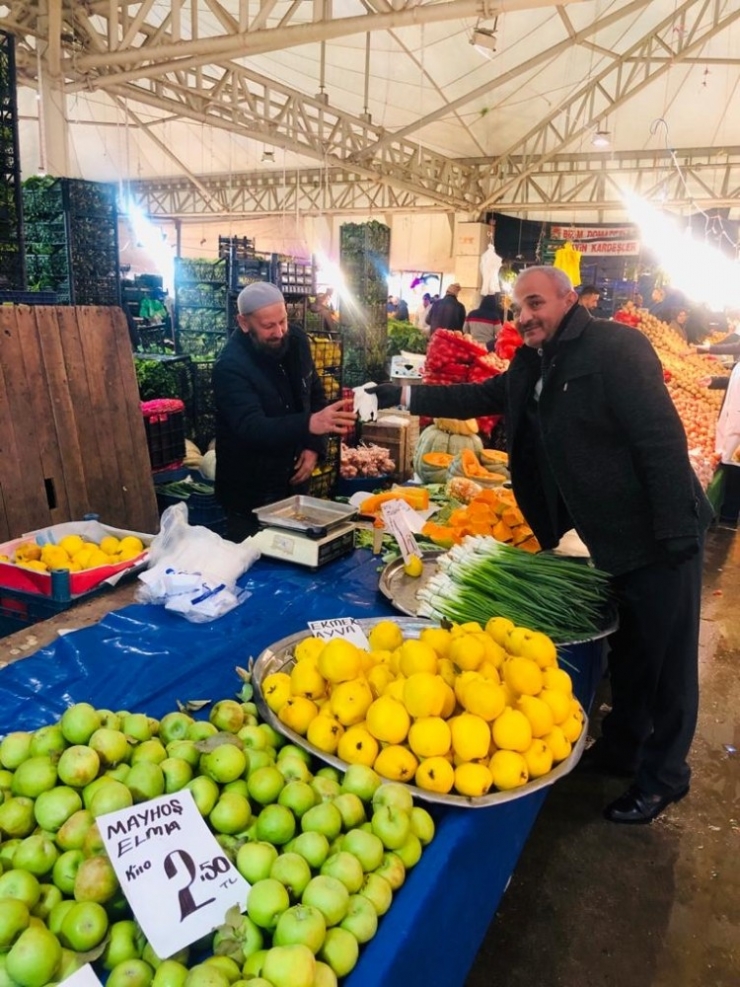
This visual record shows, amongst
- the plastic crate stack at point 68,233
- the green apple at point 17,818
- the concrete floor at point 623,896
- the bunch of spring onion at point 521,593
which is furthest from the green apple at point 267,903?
the plastic crate stack at point 68,233

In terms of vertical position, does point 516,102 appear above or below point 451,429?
above

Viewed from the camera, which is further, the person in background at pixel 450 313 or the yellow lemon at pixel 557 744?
the person in background at pixel 450 313

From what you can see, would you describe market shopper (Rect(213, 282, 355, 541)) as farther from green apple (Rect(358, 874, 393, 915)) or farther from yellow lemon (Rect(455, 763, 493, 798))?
green apple (Rect(358, 874, 393, 915))

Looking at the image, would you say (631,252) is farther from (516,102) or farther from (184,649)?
(184,649)

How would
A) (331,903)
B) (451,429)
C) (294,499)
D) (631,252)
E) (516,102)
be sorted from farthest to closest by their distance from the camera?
(631,252) → (516,102) → (451,429) → (294,499) → (331,903)

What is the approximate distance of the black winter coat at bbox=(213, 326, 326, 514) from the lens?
10.3 ft

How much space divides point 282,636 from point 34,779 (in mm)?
1014

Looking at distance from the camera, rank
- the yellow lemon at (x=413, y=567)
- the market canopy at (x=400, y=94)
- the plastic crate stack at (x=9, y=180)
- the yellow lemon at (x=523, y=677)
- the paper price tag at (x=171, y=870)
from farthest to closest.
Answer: the market canopy at (x=400, y=94)
the plastic crate stack at (x=9, y=180)
the yellow lemon at (x=413, y=567)
the yellow lemon at (x=523, y=677)
the paper price tag at (x=171, y=870)

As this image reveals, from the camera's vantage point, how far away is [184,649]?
207cm

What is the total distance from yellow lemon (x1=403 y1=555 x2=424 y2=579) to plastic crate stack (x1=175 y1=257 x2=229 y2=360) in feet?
20.2

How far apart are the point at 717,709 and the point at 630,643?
5.53 feet

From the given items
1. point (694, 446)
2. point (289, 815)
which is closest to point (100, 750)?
point (289, 815)

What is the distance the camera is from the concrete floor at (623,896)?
226cm

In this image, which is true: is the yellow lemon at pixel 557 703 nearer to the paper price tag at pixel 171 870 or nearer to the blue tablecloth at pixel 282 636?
the blue tablecloth at pixel 282 636
